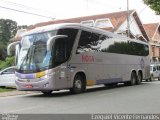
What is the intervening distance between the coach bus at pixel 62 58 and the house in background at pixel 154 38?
42034 millimetres

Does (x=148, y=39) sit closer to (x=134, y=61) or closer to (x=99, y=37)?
(x=134, y=61)

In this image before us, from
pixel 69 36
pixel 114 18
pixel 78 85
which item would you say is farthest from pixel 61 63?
pixel 114 18

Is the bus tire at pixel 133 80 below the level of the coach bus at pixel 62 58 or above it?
below

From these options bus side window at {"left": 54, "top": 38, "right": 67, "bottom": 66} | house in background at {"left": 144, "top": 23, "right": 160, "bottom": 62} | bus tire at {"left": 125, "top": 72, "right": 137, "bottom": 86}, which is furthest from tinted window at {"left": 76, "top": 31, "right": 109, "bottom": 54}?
house in background at {"left": 144, "top": 23, "right": 160, "bottom": 62}

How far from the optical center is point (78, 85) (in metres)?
19.9

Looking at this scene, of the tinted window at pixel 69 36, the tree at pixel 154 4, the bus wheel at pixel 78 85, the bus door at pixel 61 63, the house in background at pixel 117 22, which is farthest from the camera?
the house in background at pixel 117 22

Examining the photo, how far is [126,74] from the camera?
27047mm

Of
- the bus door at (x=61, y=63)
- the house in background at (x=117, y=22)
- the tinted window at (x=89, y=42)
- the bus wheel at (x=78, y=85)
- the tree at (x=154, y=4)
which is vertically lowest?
the bus wheel at (x=78, y=85)

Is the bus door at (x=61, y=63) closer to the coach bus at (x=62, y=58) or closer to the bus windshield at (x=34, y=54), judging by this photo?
the coach bus at (x=62, y=58)

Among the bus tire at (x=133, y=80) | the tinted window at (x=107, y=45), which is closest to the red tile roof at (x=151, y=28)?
the tinted window at (x=107, y=45)

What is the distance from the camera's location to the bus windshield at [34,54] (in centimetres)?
1803

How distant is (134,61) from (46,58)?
12.3 meters

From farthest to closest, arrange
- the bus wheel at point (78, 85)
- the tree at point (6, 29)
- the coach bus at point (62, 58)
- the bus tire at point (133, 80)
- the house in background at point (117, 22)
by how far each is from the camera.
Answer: the tree at point (6, 29), the house in background at point (117, 22), the bus tire at point (133, 80), the bus wheel at point (78, 85), the coach bus at point (62, 58)

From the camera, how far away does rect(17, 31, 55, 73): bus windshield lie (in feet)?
59.2
